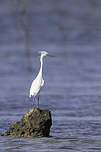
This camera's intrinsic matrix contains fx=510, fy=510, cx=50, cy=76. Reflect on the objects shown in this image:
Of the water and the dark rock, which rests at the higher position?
the water

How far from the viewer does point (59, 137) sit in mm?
12352

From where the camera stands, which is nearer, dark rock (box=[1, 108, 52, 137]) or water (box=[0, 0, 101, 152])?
dark rock (box=[1, 108, 52, 137])

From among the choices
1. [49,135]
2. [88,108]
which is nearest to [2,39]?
[88,108]

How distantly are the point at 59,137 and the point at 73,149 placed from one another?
150 centimetres

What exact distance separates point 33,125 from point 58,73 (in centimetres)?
1467

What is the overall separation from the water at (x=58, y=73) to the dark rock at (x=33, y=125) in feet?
0.97

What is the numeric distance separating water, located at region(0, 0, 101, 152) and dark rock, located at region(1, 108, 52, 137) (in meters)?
0.29

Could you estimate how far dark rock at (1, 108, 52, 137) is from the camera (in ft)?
38.9

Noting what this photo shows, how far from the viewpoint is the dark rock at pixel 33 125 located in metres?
11.9

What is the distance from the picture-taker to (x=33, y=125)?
11938mm

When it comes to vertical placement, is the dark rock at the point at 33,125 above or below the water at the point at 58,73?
below

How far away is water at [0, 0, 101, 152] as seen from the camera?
12.1 m

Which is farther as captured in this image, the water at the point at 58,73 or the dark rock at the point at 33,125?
the water at the point at 58,73

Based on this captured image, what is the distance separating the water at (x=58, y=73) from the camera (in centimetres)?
1214
